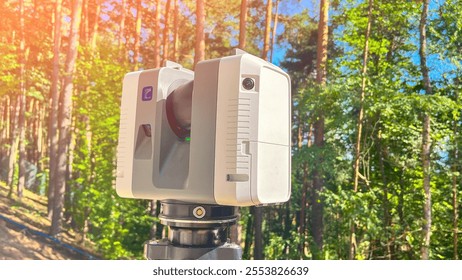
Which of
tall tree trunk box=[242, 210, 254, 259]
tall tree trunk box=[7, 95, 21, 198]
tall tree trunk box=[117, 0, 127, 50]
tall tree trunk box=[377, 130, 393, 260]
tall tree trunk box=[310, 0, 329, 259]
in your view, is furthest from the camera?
tall tree trunk box=[7, 95, 21, 198]

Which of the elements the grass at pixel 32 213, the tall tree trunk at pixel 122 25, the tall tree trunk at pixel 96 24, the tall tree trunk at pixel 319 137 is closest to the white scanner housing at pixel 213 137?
the tall tree trunk at pixel 319 137

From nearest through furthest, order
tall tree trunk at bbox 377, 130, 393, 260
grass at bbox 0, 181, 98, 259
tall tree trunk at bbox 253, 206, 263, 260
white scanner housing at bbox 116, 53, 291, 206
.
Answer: white scanner housing at bbox 116, 53, 291, 206
tall tree trunk at bbox 377, 130, 393, 260
grass at bbox 0, 181, 98, 259
tall tree trunk at bbox 253, 206, 263, 260

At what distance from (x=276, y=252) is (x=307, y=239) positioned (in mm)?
326

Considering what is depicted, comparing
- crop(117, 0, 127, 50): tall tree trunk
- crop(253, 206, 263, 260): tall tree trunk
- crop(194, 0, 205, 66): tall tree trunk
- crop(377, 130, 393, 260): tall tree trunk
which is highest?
crop(117, 0, 127, 50): tall tree trunk

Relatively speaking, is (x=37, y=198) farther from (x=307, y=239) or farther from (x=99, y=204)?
(x=307, y=239)

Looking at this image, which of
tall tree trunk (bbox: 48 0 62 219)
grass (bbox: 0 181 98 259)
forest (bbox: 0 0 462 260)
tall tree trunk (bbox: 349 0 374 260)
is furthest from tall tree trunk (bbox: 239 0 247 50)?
grass (bbox: 0 181 98 259)

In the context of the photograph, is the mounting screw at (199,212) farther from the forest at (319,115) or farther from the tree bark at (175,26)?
the tree bark at (175,26)

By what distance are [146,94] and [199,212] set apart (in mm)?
179

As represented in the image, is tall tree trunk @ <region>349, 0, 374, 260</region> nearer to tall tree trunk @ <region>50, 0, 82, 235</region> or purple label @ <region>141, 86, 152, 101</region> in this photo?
tall tree trunk @ <region>50, 0, 82, 235</region>

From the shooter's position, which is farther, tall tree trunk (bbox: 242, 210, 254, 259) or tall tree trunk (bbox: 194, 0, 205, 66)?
tall tree trunk (bbox: 242, 210, 254, 259)

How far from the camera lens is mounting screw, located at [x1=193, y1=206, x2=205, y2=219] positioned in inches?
24.3

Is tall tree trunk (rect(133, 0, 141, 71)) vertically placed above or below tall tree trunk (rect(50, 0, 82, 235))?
above

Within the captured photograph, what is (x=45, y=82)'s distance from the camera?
14.6 ft

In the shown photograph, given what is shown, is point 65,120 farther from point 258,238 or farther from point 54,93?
point 258,238
